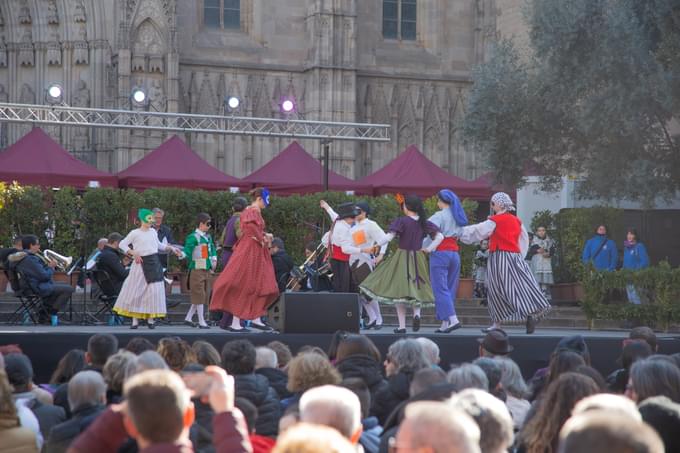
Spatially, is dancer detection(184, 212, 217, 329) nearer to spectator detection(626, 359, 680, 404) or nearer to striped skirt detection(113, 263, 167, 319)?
striped skirt detection(113, 263, 167, 319)

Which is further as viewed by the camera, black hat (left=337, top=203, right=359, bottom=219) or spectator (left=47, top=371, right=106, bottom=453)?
black hat (left=337, top=203, right=359, bottom=219)

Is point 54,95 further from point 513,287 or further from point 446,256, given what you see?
point 513,287

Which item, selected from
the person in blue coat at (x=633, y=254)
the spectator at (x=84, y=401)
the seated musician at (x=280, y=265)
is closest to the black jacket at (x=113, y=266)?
the seated musician at (x=280, y=265)

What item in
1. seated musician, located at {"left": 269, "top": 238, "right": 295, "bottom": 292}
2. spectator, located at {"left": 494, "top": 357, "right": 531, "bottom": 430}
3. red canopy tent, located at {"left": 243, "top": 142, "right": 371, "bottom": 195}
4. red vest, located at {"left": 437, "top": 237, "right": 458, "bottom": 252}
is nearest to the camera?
spectator, located at {"left": 494, "top": 357, "right": 531, "bottom": 430}

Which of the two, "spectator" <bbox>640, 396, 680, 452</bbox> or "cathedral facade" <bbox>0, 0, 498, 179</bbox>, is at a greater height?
"cathedral facade" <bbox>0, 0, 498, 179</bbox>

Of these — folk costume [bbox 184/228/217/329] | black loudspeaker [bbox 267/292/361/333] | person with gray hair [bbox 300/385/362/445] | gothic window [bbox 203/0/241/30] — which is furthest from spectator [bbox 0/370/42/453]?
gothic window [bbox 203/0/241/30]

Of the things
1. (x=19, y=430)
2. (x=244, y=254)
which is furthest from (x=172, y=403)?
(x=244, y=254)

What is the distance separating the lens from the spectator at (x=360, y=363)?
843 cm

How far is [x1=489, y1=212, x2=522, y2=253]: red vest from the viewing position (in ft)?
49.6

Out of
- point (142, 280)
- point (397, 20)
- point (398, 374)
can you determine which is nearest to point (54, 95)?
point (397, 20)

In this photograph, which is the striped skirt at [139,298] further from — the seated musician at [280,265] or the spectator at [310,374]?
the spectator at [310,374]

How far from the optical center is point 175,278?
71.5 ft

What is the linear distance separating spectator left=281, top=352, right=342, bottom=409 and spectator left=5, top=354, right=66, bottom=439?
4.76ft

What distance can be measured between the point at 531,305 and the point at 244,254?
136 inches
